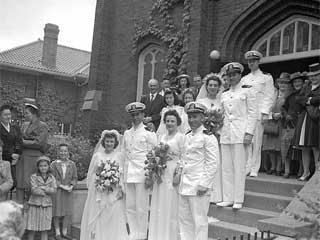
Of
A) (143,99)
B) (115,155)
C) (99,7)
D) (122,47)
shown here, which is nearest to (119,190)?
(115,155)

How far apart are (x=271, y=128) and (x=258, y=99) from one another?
1124 millimetres

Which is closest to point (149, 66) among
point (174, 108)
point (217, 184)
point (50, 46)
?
point (174, 108)

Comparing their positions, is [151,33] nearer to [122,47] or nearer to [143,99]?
[122,47]

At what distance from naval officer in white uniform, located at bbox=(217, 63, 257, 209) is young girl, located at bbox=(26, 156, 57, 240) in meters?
2.76

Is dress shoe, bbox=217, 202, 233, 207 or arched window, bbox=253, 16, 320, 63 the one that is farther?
arched window, bbox=253, 16, 320, 63

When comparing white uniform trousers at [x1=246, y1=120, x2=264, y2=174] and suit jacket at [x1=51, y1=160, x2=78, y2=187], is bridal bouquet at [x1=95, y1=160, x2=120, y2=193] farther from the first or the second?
white uniform trousers at [x1=246, y1=120, x2=264, y2=174]

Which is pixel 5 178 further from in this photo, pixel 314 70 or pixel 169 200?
pixel 314 70

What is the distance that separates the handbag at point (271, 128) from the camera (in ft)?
28.6

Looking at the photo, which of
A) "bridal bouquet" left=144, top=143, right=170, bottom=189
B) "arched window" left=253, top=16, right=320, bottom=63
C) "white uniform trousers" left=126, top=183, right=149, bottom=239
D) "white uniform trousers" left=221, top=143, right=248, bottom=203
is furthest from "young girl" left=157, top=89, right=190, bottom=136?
"arched window" left=253, top=16, right=320, bottom=63

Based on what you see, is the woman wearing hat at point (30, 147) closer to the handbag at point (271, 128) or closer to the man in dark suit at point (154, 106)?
the man in dark suit at point (154, 106)

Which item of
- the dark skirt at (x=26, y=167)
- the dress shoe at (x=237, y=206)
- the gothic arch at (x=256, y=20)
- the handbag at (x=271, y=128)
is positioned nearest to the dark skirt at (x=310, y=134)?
the handbag at (x=271, y=128)

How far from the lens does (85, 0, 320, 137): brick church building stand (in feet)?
36.3

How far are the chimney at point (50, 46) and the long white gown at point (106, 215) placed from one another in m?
25.3

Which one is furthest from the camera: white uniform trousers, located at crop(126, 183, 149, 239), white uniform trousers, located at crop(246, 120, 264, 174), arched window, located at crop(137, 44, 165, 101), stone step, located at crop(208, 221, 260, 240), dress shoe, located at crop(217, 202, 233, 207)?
arched window, located at crop(137, 44, 165, 101)
